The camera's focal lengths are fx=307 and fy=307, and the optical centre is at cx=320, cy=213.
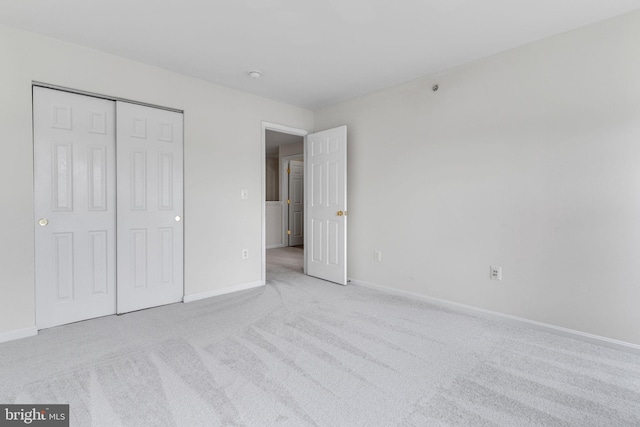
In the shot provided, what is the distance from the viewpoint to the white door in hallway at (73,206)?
8.21 feet

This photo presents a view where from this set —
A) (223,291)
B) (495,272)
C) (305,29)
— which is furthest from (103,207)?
(495,272)

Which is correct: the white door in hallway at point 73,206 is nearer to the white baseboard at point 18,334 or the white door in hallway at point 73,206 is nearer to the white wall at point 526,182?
the white baseboard at point 18,334

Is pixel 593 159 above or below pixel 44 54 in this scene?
below

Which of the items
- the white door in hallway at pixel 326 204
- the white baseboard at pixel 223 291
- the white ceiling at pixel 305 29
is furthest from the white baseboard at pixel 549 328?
the white ceiling at pixel 305 29

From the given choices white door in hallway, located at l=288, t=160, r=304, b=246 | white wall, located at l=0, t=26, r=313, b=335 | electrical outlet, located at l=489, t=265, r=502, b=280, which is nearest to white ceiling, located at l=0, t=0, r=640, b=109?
white wall, located at l=0, t=26, r=313, b=335

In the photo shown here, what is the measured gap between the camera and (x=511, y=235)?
2.72 metres

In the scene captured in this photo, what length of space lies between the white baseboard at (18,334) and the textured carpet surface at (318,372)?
0.08 m

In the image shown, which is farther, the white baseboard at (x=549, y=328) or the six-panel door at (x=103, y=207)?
the six-panel door at (x=103, y=207)

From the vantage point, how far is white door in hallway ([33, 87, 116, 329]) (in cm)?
250

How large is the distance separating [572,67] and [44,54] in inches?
166

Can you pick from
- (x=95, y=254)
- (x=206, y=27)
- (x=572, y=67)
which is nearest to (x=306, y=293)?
(x=95, y=254)

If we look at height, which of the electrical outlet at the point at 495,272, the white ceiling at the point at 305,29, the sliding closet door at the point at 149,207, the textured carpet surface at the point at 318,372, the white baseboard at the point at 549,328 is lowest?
the textured carpet surface at the point at 318,372

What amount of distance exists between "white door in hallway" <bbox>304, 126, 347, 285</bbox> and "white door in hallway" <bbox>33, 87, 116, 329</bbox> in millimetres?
2367

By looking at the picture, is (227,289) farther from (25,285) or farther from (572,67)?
(572,67)
